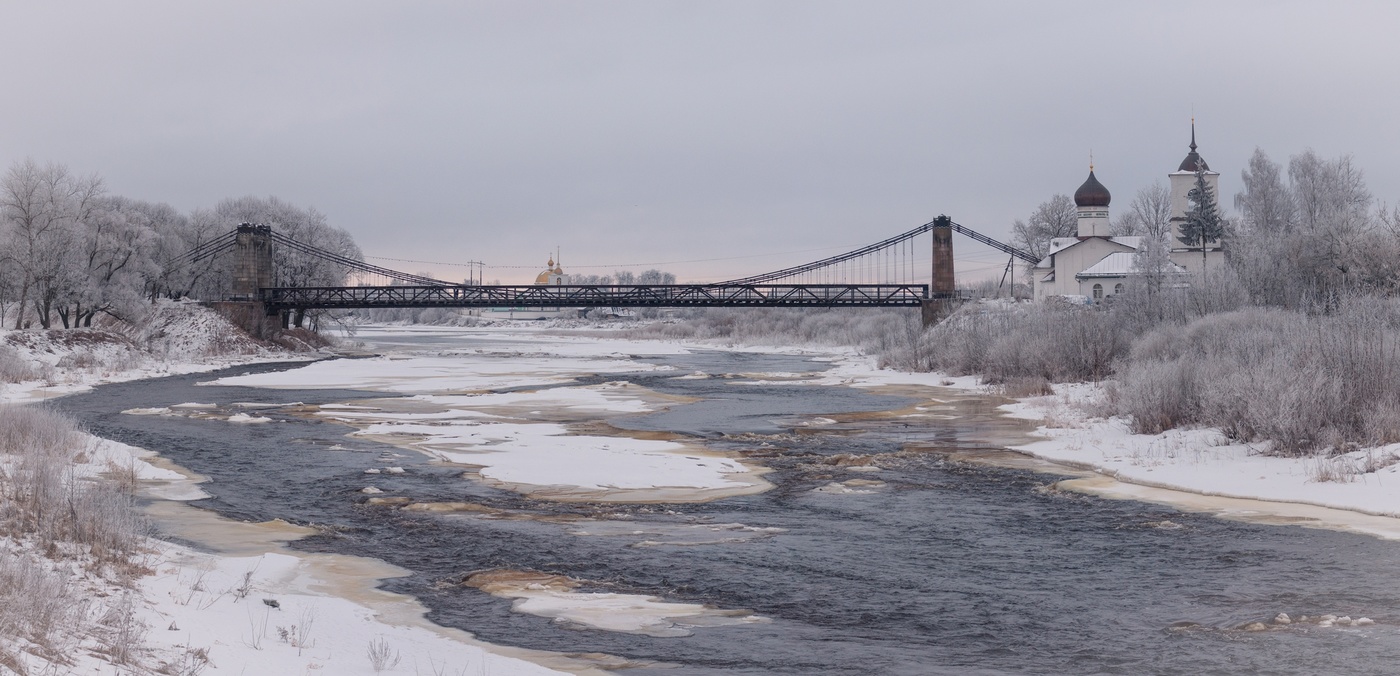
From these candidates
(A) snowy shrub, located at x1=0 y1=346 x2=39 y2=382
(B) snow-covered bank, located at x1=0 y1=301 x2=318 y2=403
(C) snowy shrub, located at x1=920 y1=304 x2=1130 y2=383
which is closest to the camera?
(C) snowy shrub, located at x1=920 y1=304 x2=1130 y2=383

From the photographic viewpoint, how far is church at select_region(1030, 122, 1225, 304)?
252 ft

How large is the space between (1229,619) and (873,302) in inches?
2747

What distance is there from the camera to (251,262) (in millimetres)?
75438

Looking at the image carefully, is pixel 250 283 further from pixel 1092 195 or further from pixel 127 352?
pixel 1092 195

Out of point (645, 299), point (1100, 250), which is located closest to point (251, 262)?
point (645, 299)

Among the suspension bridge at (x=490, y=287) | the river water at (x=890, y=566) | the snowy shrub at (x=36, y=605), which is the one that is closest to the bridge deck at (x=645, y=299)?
the suspension bridge at (x=490, y=287)

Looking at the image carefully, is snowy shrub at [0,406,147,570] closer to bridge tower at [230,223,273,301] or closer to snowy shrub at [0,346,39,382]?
snowy shrub at [0,346,39,382]

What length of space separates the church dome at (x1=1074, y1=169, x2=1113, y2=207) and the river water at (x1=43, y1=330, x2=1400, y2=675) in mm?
69277

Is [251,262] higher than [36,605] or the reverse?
higher

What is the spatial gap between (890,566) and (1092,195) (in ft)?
259

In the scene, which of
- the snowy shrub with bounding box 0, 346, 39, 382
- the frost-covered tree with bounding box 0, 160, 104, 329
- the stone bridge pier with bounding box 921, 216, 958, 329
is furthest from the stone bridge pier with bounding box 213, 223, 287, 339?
the stone bridge pier with bounding box 921, 216, 958, 329

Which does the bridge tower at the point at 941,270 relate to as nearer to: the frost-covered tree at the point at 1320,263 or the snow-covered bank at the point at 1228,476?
the frost-covered tree at the point at 1320,263

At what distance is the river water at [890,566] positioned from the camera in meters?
9.35

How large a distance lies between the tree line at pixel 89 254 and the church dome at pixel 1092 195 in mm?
59320
